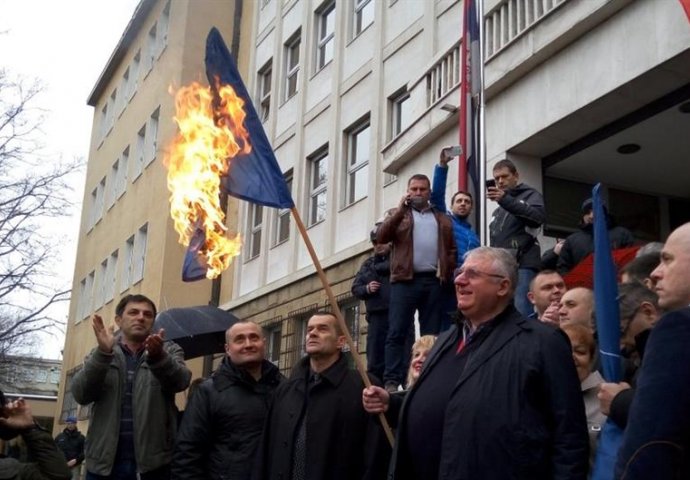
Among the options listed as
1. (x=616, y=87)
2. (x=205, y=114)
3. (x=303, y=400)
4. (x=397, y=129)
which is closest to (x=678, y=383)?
(x=303, y=400)

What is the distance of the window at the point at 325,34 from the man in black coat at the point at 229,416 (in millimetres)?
14645

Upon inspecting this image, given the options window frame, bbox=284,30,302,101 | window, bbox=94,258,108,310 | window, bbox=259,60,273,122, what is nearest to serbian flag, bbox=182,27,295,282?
window frame, bbox=284,30,302,101

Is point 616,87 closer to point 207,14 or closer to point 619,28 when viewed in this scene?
point 619,28

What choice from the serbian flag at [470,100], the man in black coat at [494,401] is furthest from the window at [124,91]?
the man in black coat at [494,401]

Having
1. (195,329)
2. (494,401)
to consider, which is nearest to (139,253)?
(195,329)

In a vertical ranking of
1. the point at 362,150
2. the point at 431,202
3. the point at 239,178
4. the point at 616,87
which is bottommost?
the point at 239,178

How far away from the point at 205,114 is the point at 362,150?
34.6 ft

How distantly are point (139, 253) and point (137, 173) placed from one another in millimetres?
3122

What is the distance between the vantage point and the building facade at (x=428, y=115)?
9828 mm

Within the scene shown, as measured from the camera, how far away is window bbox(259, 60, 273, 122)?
74.0 feet

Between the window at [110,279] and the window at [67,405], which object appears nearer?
the window at [110,279]

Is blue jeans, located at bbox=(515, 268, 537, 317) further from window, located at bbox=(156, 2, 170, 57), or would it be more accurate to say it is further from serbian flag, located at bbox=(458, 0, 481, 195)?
window, located at bbox=(156, 2, 170, 57)

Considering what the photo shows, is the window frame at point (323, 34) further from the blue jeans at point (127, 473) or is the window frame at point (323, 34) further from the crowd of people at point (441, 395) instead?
the blue jeans at point (127, 473)

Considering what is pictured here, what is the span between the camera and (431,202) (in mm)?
8203
